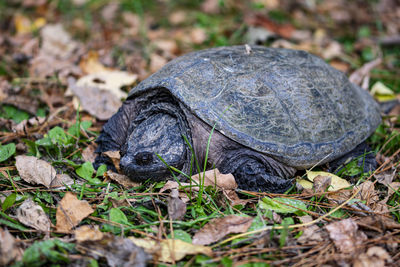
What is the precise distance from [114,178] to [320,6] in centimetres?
626

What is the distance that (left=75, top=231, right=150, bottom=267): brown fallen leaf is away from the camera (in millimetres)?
1939

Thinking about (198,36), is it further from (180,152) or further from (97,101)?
(180,152)

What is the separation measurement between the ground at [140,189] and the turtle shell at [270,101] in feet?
0.98

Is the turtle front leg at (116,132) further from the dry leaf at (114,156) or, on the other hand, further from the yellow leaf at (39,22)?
the yellow leaf at (39,22)

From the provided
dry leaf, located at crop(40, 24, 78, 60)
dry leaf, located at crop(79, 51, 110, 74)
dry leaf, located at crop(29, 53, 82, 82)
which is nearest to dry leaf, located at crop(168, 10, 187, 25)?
dry leaf, located at crop(40, 24, 78, 60)

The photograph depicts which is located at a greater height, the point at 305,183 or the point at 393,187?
the point at 305,183

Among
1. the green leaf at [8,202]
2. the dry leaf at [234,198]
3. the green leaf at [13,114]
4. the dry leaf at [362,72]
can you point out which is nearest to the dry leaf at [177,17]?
the dry leaf at [362,72]

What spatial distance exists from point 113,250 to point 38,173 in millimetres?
1055

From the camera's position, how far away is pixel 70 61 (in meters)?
4.86

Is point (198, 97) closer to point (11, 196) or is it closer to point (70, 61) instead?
point (11, 196)

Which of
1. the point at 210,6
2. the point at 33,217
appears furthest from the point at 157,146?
the point at 210,6

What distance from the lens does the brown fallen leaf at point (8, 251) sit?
1875 mm

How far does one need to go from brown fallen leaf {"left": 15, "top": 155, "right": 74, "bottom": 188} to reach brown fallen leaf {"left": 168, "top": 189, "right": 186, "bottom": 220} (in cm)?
92

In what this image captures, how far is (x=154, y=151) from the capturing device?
2.71 m
